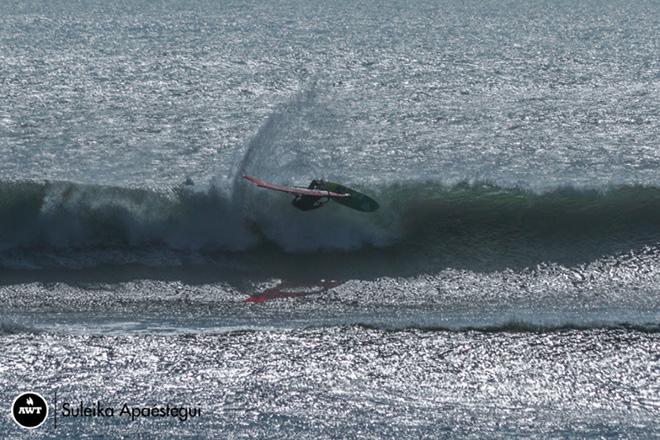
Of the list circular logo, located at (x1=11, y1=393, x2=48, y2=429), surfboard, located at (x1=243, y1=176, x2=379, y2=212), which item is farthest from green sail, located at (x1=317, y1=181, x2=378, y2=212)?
circular logo, located at (x1=11, y1=393, x2=48, y2=429)

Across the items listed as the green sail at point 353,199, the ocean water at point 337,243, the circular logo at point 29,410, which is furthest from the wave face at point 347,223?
the circular logo at point 29,410

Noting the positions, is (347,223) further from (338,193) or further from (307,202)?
(307,202)

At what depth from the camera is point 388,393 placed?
16.6 metres

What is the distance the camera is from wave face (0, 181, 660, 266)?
21.8 meters

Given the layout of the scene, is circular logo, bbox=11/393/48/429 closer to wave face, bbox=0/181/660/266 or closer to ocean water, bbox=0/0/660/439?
ocean water, bbox=0/0/660/439

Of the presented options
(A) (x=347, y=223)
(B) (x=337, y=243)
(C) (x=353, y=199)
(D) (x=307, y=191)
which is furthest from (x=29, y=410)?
(C) (x=353, y=199)

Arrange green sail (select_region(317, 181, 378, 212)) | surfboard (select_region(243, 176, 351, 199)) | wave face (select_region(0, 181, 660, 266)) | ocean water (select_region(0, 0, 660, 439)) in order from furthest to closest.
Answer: green sail (select_region(317, 181, 378, 212))
surfboard (select_region(243, 176, 351, 199))
wave face (select_region(0, 181, 660, 266))
ocean water (select_region(0, 0, 660, 439))

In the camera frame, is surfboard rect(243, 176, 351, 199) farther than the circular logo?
Yes

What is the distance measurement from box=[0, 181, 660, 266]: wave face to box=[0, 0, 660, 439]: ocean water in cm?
6

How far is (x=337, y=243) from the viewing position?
867 inches

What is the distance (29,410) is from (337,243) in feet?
26.1

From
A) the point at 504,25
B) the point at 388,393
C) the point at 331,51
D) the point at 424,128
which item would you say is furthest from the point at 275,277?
the point at 504,25

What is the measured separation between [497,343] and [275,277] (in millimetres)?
5209

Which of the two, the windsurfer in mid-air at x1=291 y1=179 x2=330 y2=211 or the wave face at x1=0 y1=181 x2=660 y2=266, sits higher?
the windsurfer in mid-air at x1=291 y1=179 x2=330 y2=211
